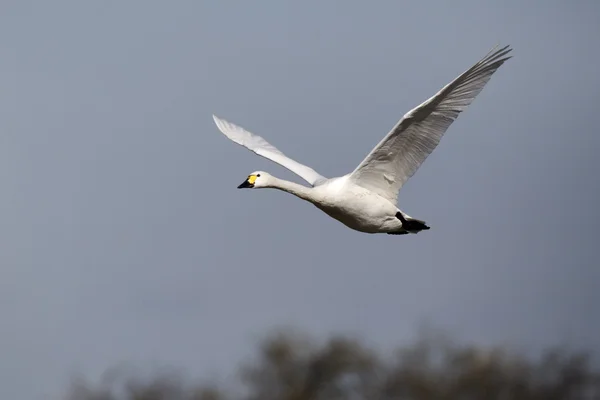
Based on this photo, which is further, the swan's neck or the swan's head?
the swan's head

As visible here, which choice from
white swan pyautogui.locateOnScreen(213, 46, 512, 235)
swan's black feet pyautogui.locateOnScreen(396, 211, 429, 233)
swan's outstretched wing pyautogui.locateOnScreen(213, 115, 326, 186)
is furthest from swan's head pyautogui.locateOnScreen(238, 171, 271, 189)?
swan's black feet pyautogui.locateOnScreen(396, 211, 429, 233)

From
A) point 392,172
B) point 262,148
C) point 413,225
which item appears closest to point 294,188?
point 392,172

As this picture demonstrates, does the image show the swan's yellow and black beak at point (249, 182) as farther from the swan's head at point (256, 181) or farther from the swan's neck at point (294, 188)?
the swan's neck at point (294, 188)

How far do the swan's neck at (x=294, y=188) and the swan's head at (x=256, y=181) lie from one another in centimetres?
10

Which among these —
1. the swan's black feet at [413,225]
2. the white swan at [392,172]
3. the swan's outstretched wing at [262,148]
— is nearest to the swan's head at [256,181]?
the white swan at [392,172]

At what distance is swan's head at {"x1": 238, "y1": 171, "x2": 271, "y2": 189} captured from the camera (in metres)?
23.1

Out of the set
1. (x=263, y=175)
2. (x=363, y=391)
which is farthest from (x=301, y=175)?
(x=363, y=391)

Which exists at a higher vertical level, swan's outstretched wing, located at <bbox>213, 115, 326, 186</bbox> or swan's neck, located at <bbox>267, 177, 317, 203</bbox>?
swan's outstretched wing, located at <bbox>213, 115, 326, 186</bbox>

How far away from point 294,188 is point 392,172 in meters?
1.16

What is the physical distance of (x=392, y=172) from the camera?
22.8m

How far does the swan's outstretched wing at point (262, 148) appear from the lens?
80.0ft

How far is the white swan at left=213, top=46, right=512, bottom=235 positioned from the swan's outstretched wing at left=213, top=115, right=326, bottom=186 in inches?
26.7

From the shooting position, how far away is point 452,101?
21.6 m

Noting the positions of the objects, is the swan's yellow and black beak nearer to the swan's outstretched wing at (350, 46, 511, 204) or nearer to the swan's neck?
the swan's neck
